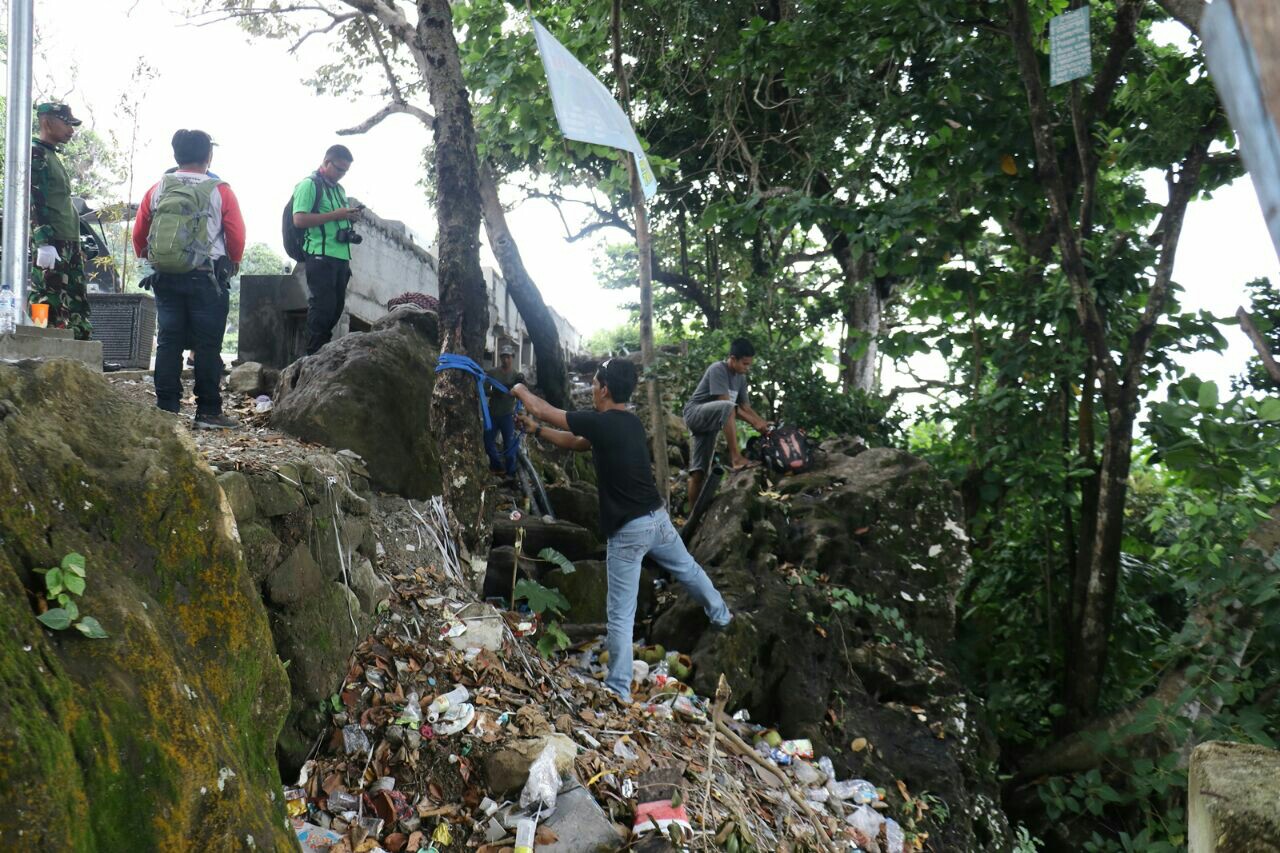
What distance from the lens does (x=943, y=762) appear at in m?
5.83

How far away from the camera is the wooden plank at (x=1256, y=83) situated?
1.14m

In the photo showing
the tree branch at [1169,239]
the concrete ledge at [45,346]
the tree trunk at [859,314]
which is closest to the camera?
the concrete ledge at [45,346]

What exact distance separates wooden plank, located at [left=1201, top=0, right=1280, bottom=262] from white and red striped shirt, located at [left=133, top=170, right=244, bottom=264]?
4.76 meters

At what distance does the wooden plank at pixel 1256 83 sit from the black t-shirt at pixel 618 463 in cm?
410

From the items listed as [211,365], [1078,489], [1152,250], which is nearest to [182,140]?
[211,365]

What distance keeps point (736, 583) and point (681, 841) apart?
2.77 meters

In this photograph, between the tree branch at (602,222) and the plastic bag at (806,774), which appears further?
the tree branch at (602,222)

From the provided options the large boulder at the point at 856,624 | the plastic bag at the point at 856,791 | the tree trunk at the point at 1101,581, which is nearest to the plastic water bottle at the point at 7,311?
the large boulder at the point at 856,624

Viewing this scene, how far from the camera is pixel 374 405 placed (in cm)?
565

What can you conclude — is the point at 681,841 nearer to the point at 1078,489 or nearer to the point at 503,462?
the point at 503,462

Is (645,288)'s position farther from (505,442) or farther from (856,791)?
(856,791)

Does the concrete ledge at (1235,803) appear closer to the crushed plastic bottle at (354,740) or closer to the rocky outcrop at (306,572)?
the rocky outcrop at (306,572)

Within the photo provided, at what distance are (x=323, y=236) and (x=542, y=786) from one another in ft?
15.3

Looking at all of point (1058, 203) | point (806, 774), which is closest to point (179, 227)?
point (806, 774)
